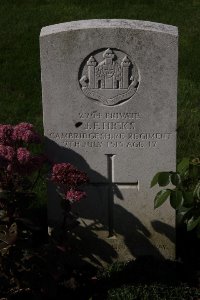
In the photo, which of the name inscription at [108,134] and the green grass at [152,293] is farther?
the name inscription at [108,134]

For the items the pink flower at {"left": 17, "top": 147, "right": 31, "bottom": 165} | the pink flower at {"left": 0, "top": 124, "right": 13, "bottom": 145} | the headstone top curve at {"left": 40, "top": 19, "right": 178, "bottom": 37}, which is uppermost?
the headstone top curve at {"left": 40, "top": 19, "right": 178, "bottom": 37}

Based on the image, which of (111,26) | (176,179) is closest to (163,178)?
(176,179)

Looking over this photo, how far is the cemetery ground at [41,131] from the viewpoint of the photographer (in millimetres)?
4453

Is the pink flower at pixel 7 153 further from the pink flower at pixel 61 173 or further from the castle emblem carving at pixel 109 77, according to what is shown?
the castle emblem carving at pixel 109 77

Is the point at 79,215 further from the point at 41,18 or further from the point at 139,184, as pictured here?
the point at 41,18

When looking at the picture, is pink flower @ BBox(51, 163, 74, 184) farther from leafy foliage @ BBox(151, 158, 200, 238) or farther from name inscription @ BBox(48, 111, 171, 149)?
leafy foliage @ BBox(151, 158, 200, 238)

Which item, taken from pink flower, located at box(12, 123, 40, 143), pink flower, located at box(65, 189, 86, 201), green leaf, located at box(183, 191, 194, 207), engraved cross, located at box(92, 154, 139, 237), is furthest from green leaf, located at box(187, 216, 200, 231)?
pink flower, located at box(12, 123, 40, 143)

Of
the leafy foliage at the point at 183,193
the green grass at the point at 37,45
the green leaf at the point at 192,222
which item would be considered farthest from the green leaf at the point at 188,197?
the green grass at the point at 37,45

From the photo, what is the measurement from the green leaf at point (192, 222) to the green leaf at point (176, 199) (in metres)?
0.17

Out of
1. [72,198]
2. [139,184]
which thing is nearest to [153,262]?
[139,184]

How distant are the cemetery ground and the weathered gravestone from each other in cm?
25

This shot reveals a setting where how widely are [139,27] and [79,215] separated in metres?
1.45

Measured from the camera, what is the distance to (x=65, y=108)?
4695 mm

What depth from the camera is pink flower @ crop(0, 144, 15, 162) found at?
4.28 m
